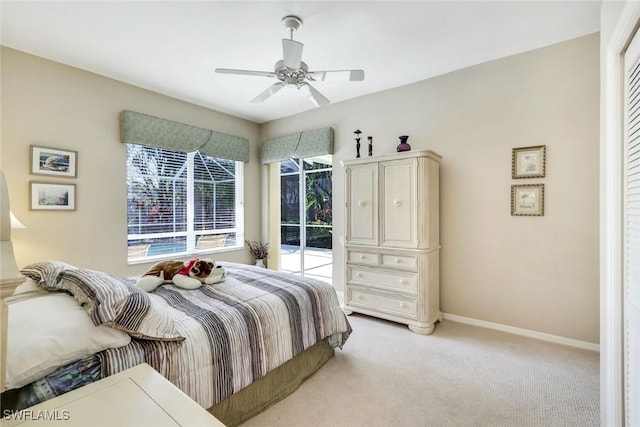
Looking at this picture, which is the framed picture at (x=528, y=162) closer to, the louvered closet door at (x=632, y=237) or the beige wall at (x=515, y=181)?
the beige wall at (x=515, y=181)

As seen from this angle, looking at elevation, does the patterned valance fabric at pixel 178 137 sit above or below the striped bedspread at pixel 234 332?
above

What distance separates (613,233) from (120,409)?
216 cm

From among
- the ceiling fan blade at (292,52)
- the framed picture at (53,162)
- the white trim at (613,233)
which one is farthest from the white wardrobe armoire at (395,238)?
the framed picture at (53,162)

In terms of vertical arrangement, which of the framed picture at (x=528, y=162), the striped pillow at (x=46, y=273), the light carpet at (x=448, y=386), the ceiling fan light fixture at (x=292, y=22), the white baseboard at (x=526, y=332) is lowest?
the light carpet at (x=448, y=386)

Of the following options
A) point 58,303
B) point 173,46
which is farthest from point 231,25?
point 58,303

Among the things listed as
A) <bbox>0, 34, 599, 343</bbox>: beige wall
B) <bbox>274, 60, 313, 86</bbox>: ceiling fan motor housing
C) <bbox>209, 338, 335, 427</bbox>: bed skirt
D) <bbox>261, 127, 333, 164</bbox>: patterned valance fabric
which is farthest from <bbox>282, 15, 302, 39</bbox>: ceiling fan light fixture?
<bbox>209, 338, 335, 427</bbox>: bed skirt

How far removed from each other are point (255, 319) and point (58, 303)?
94 centimetres

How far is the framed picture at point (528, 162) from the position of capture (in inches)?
106

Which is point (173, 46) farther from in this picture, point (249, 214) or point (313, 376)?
point (313, 376)

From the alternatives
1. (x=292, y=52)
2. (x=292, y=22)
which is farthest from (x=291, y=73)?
(x=292, y=22)

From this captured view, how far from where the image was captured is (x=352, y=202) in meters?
3.38

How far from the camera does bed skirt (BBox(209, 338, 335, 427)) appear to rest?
1577 millimetres

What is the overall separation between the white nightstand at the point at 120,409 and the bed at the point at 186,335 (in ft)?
0.71

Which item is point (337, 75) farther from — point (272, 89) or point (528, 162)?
point (528, 162)
